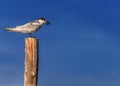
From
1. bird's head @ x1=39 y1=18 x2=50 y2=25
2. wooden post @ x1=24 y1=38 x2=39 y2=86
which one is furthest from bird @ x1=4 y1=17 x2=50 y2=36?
wooden post @ x1=24 y1=38 x2=39 y2=86

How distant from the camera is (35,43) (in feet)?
40.2

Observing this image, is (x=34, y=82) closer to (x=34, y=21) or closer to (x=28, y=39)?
(x=28, y=39)

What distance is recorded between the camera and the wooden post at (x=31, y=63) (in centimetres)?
1215

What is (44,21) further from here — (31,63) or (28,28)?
(31,63)

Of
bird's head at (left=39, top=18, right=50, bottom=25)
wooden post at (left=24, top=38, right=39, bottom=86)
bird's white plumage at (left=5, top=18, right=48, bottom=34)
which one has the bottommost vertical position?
wooden post at (left=24, top=38, right=39, bottom=86)

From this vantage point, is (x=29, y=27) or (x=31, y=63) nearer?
(x=31, y=63)

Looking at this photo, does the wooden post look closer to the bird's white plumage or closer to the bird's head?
the bird's white plumage

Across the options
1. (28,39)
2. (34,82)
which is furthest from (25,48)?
(34,82)

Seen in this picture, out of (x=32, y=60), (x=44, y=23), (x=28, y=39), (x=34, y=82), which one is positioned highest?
(x=44, y=23)

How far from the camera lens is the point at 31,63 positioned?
39.8 feet

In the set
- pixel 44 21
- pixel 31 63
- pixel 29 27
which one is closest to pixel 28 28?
pixel 29 27

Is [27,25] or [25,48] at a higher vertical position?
[27,25]

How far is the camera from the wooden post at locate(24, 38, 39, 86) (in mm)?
12148

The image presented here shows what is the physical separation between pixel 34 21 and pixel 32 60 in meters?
2.15
